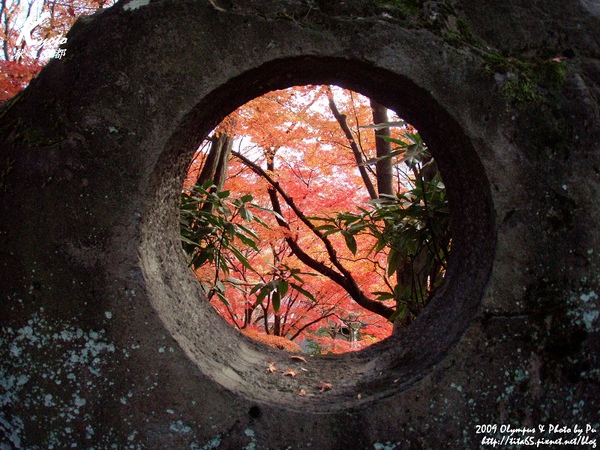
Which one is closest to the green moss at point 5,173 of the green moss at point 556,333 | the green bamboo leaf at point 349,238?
the green moss at point 556,333

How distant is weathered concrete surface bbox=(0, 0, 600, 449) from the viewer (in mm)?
1402

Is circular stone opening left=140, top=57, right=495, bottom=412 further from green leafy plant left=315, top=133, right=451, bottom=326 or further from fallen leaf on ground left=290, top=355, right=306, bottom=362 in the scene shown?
green leafy plant left=315, top=133, right=451, bottom=326

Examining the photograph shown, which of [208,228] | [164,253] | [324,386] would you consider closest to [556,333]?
[324,386]

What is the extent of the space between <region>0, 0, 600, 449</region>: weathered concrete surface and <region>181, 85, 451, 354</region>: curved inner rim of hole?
117 cm

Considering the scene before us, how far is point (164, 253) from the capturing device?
1670 mm

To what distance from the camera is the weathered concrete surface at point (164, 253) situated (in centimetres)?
140

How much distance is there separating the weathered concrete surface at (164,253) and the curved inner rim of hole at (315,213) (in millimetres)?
1174

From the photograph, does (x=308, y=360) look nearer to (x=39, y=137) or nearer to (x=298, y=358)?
(x=298, y=358)

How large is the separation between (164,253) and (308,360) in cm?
80

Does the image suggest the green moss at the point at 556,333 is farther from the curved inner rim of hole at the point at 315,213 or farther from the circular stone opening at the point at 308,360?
the curved inner rim of hole at the point at 315,213

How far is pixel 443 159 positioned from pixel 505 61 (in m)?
0.43

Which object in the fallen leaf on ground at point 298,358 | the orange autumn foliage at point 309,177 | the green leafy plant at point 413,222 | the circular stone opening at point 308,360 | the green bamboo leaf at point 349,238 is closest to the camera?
the circular stone opening at point 308,360

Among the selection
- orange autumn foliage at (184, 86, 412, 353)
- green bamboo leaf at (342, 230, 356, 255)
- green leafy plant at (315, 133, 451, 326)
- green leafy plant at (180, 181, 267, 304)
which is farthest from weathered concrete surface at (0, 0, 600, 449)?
orange autumn foliage at (184, 86, 412, 353)

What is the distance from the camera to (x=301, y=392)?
5.26 ft
